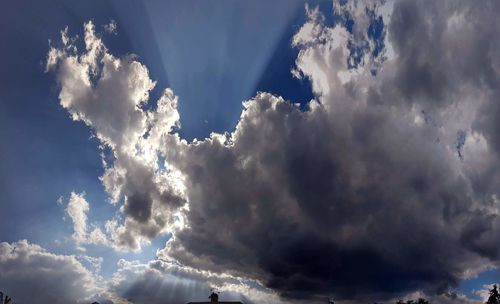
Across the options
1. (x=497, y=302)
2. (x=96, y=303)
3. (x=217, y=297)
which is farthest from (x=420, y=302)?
(x=96, y=303)

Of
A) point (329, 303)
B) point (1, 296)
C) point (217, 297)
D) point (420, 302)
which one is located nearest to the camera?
point (1, 296)

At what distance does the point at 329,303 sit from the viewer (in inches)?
4043

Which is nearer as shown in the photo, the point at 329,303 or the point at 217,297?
the point at 217,297

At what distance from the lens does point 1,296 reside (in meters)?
64.4

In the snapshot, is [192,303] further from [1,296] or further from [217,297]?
[1,296]

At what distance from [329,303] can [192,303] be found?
3621 cm

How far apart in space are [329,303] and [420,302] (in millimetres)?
48774

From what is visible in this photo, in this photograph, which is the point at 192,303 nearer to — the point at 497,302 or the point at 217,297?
the point at 217,297

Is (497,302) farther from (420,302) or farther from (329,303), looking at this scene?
(329,303)

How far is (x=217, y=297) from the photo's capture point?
289 ft

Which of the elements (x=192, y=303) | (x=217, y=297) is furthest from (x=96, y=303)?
(x=217, y=297)

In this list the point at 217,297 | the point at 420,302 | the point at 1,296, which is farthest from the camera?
the point at 420,302

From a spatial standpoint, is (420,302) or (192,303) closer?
(192,303)

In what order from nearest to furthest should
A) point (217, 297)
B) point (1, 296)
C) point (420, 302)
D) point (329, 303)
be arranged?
1. point (1, 296)
2. point (217, 297)
3. point (329, 303)
4. point (420, 302)
